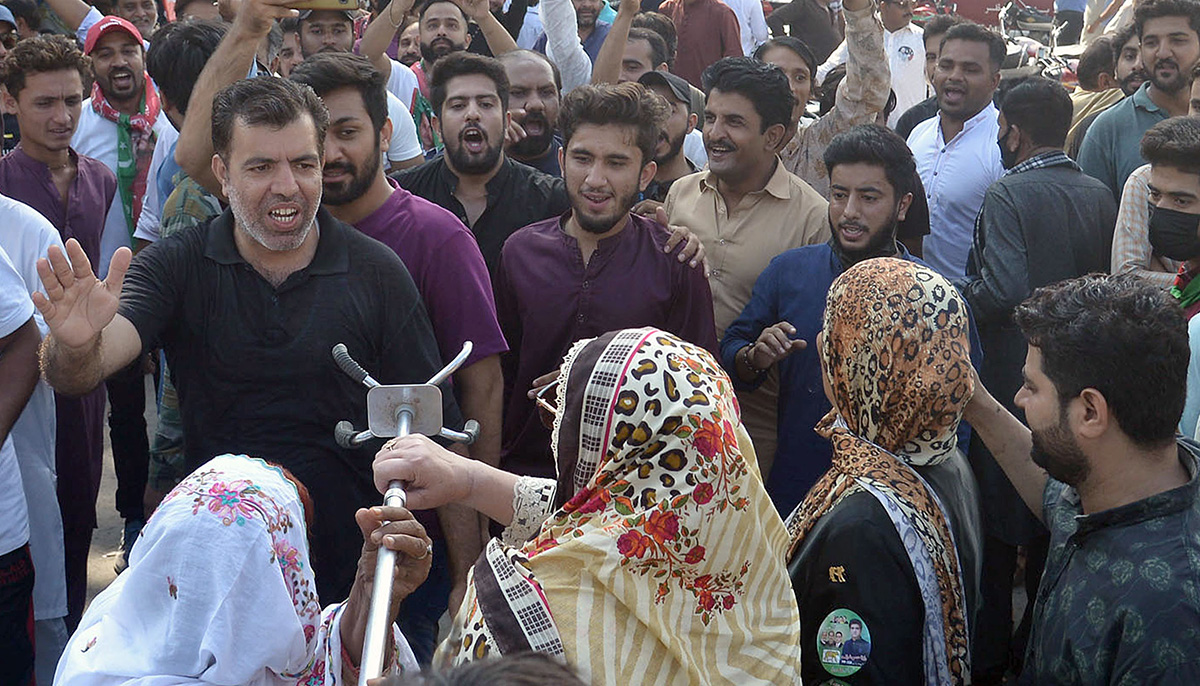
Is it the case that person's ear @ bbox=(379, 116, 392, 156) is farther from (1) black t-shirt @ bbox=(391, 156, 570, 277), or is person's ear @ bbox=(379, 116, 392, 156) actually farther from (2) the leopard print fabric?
(2) the leopard print fabric

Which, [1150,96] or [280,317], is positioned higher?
[1150,96]

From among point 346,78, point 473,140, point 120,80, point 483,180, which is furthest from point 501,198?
point 120,80

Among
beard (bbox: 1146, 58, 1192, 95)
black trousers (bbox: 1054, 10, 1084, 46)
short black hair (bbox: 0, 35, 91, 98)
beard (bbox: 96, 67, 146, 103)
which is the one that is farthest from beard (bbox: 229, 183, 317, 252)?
black trousers (bbox: 1054, 10, 1084, 46)

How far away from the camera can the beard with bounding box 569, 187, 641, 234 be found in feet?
12.6

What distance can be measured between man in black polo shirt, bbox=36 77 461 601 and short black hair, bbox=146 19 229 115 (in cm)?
130

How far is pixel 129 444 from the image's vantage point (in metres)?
5.15

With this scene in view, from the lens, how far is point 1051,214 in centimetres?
445

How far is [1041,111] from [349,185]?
2.71 meters

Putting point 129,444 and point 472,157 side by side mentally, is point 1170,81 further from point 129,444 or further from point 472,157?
point 129,444

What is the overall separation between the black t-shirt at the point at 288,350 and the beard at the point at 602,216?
2.78ft

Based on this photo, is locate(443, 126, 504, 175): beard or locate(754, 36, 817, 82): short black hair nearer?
locate(443, 126, 504, 175): beard

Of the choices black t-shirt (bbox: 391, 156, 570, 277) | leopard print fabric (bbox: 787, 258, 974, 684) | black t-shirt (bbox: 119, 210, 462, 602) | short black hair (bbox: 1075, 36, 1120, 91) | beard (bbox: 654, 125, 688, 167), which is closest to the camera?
leopard print fabric (bbox: 787, 258, 974, 684)

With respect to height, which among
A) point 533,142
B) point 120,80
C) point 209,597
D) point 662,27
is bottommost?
point 209,597

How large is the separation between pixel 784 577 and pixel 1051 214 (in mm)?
2711
